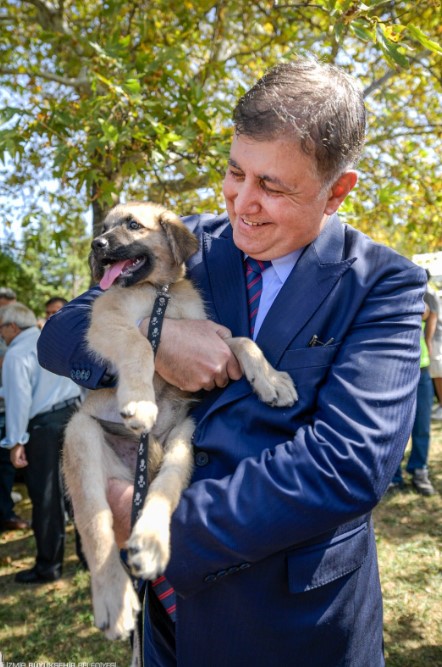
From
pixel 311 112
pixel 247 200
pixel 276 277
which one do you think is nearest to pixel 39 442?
pixel 276 277

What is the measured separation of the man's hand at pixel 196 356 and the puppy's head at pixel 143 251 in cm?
70

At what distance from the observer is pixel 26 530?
8.45 meters

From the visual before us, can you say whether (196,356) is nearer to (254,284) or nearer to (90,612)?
(254,284)

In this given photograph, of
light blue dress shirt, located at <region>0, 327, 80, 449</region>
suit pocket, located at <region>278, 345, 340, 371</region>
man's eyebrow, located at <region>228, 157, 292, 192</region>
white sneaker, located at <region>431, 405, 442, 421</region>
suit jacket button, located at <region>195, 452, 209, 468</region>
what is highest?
man's eyebrow, located at <region>228, 157, 292, 192</region>

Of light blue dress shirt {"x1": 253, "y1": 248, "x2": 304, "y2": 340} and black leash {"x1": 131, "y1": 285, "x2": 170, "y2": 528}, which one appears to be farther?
light blue dress shirt {"x1": 253, "y1": 248, "x2": 304, "y2": 340}

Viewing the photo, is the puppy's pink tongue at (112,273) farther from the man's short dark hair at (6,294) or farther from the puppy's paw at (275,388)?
the man's short dark hair at (6,294)

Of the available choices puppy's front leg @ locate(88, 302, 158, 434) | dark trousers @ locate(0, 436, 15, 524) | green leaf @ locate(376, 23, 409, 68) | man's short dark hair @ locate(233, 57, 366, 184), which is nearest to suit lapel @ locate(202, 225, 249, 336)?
puppy's front leg @ locate(88, 302, 158, 434)

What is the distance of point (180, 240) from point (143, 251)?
10.8 inches

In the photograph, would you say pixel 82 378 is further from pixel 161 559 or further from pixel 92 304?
pixel 161 559

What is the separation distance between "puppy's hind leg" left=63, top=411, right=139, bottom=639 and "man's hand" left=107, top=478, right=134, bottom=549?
0.03 meters

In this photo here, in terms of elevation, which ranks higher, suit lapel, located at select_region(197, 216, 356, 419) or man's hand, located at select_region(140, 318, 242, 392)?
suit lapel, located at select_region(197, 216, 356, 419)

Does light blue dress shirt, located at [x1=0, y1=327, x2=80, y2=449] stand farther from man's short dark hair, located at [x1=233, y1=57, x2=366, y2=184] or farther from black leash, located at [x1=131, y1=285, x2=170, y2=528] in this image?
man's short dark hair, located at [x1=233, y1=57, x2=366, y2=184]

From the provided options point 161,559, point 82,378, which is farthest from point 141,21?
point 161,559

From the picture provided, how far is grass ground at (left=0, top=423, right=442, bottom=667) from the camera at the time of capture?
16.8 feet
